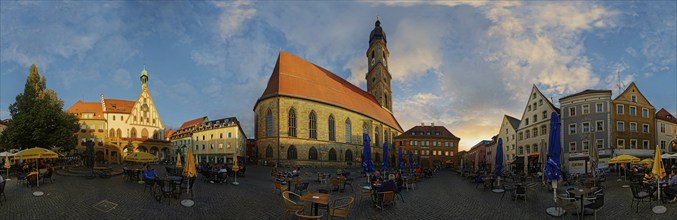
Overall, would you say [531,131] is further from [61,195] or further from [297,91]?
[61,195]

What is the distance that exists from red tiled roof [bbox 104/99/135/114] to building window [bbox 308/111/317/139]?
4623 cm

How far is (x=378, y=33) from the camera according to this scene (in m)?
85.9

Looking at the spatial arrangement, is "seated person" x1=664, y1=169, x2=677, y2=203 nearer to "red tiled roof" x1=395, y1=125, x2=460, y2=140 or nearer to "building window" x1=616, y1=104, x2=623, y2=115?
"building window" x1=616, y1=104, x2=623, y2=115

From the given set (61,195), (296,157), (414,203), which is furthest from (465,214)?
(296,157)

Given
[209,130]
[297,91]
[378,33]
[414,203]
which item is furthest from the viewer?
[378,33]

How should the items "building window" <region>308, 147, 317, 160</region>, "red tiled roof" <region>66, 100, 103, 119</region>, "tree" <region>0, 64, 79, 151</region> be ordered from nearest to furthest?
"tree" <region>0, 64, 79, 151</region> → "building window" <region>308, 147, 317, 160</region> → "red tiled roof" <region>66, 100, 103, 119</region>

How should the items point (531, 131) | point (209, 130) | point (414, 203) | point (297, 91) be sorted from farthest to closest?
point (209, 130) < point (297, 91) < point (531, 131) < point (414, 203)

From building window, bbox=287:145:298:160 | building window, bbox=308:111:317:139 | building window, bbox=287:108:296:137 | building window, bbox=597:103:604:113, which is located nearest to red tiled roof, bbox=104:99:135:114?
building window, bbox=287:108:296:137

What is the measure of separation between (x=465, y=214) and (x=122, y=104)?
8275 centimetres

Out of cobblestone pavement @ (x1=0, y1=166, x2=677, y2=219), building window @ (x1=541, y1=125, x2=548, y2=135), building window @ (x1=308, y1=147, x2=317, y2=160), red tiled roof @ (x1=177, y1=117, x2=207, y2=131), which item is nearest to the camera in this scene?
cobblestone pavement @ (x1=0, y1=166, x2=677, y2=219)

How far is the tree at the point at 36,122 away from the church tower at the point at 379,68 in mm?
60839

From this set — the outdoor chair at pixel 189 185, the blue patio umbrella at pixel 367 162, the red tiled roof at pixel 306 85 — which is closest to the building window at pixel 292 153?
the red tiled roof at pixel 306 85

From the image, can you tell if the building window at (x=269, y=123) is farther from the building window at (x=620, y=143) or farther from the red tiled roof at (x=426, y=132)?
the building window at (x=620, y=143)

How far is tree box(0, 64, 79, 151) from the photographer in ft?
104
